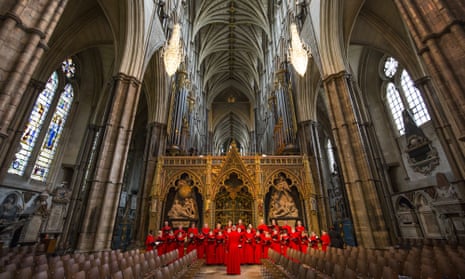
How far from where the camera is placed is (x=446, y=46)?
4.01 meters

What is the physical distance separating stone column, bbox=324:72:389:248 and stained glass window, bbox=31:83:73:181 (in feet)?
48.9

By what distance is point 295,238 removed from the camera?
299 inches

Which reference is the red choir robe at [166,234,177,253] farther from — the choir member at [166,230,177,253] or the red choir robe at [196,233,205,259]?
the red choir robe at [196,233,205,259]

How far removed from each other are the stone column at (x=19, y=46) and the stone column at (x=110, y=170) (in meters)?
3.63

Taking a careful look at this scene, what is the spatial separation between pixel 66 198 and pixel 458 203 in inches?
743

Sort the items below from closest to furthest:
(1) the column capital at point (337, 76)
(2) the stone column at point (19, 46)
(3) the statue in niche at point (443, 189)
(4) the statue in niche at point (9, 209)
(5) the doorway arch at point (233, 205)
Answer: (2) the stone column at point (19, 46) → (1) the column capital at point (337, 76) → (3) the statue in niche at point (443, 189) → (4) the statue in niche at point (9, 209) → (5) the doorway arch at point (233, 205)

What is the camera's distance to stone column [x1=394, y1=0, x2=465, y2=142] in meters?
3.76

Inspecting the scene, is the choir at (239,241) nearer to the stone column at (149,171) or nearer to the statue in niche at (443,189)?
the stone column at (149,171)

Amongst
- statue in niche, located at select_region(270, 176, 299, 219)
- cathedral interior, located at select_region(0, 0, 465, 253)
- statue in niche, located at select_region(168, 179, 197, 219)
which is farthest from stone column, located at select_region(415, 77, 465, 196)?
statue in niche, located at select_region(168, 179, 197, 219)

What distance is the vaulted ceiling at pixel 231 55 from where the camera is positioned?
21.7 meters

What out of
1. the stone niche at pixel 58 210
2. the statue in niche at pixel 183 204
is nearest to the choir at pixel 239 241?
the statue in niche at pixel 183 204

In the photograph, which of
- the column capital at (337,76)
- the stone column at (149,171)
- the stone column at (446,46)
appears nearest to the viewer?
the stone column at (446,46)

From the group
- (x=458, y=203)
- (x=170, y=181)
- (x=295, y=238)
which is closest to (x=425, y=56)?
(x=295, y=238)

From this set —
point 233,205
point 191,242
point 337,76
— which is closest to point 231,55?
point 337,76
